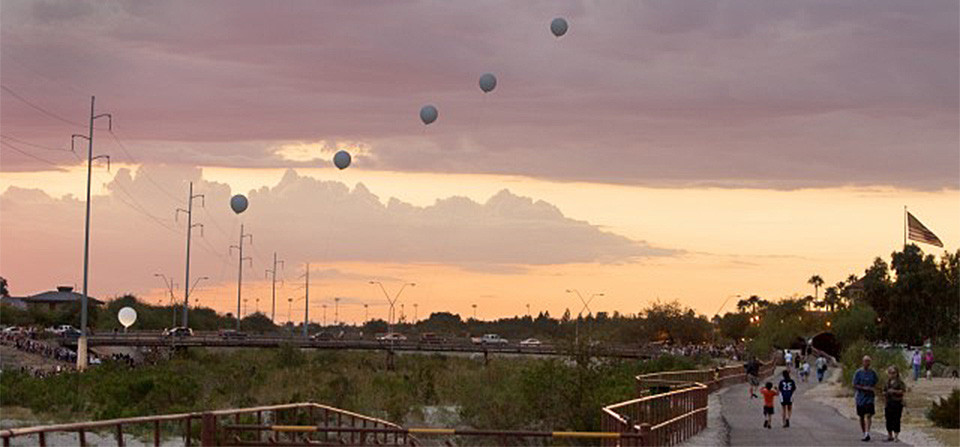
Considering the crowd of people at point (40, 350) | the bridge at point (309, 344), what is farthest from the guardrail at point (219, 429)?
the bridge at point (309, 344)

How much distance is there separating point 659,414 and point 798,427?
11035 millimetres

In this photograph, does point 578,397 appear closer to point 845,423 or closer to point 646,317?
point 845,423

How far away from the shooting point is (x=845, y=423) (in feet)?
143

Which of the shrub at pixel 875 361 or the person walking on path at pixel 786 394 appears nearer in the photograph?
the person walking on path at pixel 786 394

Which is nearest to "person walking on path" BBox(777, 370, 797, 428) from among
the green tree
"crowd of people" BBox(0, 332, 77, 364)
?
"crowd of people" BBox(0, 332, 77, 364)

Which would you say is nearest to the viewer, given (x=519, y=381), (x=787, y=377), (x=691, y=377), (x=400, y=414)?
(x=787, y=377)

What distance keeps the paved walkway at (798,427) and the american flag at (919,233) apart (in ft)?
117

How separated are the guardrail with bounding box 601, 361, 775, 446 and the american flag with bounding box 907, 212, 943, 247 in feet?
146

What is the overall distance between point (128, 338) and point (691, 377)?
86161mm

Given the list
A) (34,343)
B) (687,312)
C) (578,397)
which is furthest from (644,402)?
(687,312)

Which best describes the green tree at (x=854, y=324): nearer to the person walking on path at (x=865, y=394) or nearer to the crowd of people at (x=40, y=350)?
the crowd of people at (x=40, y=350)

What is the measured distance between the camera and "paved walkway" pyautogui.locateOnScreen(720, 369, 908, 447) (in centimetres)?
3606

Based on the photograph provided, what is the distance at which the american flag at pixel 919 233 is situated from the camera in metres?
90.2

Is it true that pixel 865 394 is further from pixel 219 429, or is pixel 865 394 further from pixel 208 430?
pixel 208 430
